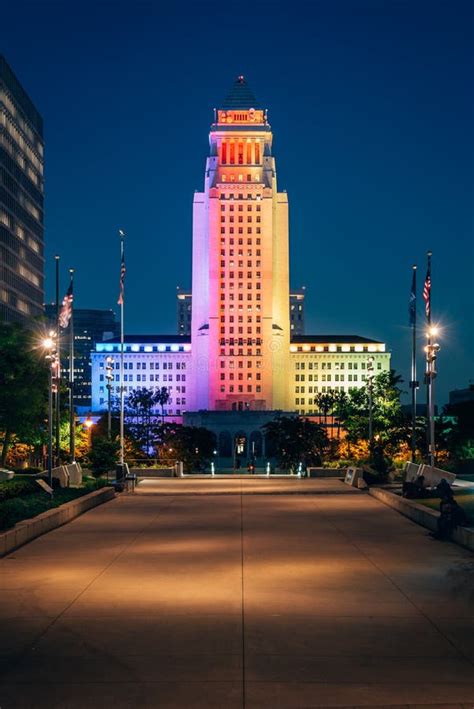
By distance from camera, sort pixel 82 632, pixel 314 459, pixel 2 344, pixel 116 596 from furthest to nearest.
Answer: pixel 314 459 < pixel 2 344 < pixel 116 596 < pixel 82 632

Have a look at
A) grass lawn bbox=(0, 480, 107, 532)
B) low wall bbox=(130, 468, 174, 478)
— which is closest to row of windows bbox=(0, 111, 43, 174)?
low wall bbox=(130, 468, 174, 478)

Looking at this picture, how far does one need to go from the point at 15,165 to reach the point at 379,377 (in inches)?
2341

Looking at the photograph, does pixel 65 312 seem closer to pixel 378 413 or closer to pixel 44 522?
pixel 44 522

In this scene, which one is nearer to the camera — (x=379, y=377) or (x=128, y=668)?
(x=128, y=668)

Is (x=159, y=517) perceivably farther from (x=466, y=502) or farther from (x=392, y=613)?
(x=392, y=613)

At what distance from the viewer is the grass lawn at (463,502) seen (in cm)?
3065

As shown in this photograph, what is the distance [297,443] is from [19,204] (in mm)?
60955

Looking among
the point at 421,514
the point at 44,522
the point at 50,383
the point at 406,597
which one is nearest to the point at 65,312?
the point at 50,383

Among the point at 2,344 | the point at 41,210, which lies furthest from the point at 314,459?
the point at 41,210

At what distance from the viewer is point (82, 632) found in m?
13.7

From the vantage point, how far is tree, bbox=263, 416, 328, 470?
101 meters

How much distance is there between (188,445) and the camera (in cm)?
11519

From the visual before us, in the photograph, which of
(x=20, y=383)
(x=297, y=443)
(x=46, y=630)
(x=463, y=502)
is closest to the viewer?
(x=46, y=630)

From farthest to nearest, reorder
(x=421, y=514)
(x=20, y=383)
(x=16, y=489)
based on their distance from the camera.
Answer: (x=20, y=383)
(x=16, y=489)
(x=421, y=514)
